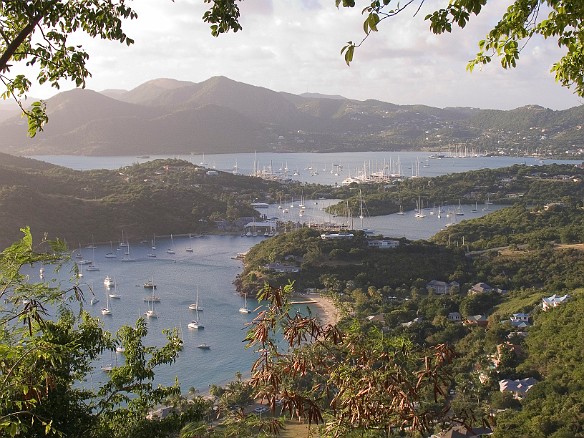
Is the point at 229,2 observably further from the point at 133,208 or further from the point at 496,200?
the point at 496,200

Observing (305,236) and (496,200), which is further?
(496,200)

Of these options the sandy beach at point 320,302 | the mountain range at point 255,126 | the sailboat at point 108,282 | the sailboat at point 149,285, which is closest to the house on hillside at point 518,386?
the sandy beach at point 320,302

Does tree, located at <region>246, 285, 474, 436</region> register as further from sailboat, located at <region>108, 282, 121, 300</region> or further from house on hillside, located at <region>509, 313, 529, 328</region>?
sailboat, located at <region>108, 282, 121, 300</region>

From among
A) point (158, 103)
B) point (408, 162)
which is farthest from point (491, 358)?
point (158, 103)

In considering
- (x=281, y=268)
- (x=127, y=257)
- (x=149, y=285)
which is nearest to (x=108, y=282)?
(x=149, y=285)

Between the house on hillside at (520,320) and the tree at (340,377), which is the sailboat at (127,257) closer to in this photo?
the house on hillside at (520,320)

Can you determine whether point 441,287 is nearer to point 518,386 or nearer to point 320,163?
point 518,386
